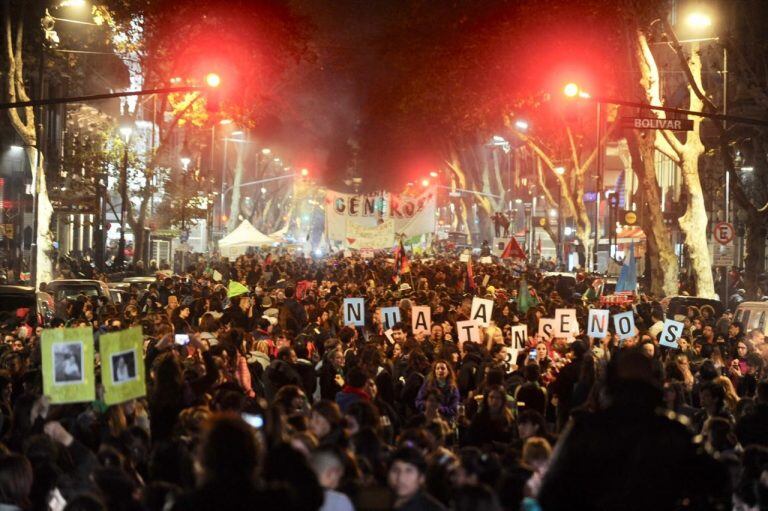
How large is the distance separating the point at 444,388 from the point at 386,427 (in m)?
2.23

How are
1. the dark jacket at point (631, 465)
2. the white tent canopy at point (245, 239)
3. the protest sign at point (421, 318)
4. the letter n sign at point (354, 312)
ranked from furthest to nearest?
the white tent canopy at point (245, 239) → the letter n sign at point (354, 312) → the protest sign at point (421, 318) → the dark jacket at point (631, 465)

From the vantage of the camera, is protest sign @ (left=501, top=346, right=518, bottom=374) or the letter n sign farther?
the letter n sign

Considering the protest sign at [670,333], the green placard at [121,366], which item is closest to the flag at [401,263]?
the protest sign at [670,333]

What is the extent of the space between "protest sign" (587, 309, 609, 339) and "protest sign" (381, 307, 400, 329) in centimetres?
277

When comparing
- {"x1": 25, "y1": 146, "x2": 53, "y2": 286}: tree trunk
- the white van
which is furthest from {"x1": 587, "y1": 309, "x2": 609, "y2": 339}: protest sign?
{"x1": 25, "y1": 146, "x2": 53, "y2": 286}: tree trunk

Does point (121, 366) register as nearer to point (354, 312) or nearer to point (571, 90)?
point (354, 312)

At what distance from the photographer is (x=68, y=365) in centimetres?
935

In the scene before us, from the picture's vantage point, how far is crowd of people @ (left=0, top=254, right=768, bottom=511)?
5.55 m

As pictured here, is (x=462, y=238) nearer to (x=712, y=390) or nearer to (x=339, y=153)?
(x=339, y=153)

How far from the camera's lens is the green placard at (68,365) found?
9219mm

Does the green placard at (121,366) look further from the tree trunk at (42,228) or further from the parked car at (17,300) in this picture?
the tree trunk at (42,228)

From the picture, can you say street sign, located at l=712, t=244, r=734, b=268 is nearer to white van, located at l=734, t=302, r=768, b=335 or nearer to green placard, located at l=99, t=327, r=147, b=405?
white van, located at l=734, t=302, r=768, b=335

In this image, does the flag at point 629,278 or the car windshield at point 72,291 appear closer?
the car windshield at point 72,291

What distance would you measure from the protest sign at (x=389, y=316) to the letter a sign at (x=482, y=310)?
112cm
